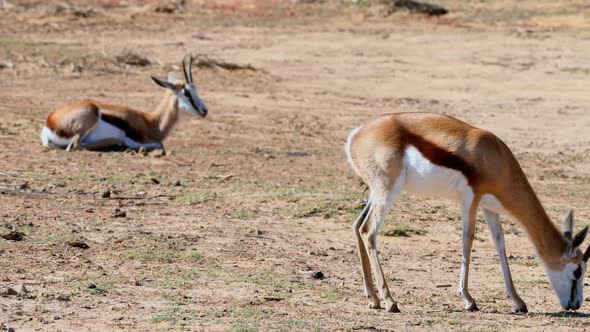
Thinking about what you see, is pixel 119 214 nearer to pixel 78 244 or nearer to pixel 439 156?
pixel 78 244

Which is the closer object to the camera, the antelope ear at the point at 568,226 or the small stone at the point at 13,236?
the antelope ear at the point at 568,226

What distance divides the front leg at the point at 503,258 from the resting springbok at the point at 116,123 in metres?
6.92

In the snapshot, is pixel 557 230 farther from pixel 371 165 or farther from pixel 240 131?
pixel 240 131

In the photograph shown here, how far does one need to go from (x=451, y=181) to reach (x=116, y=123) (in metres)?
7.33

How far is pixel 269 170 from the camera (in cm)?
1301

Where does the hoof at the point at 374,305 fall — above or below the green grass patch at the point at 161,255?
above

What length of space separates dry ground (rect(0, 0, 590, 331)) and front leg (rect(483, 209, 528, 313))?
0.17 m

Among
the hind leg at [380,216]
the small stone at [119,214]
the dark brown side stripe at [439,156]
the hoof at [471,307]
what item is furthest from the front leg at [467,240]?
the small stone at [119,214]

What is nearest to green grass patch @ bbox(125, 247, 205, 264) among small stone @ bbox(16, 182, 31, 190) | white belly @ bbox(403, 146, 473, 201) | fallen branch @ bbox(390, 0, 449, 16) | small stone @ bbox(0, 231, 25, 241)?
small stone @ bbox(0, 231, 25, 241)

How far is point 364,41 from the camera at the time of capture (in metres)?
24.6

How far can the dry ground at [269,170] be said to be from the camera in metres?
7.34

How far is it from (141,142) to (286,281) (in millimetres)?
6566

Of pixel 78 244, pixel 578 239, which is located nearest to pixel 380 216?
pixel 578 239

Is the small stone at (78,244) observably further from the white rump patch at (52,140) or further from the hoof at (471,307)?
the white rump patch at (52,140)
